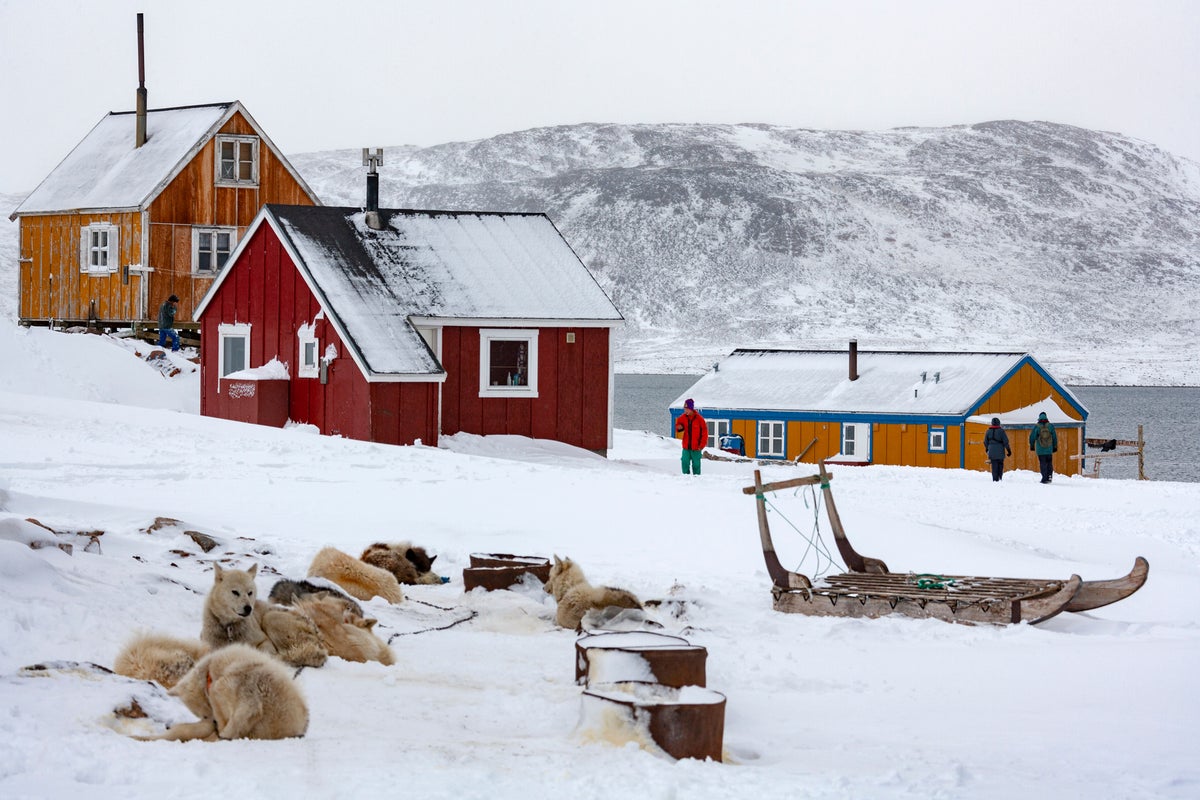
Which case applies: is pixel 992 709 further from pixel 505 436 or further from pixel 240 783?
pixel 505 436

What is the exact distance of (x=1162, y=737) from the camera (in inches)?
308

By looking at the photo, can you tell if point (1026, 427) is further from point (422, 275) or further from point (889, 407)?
point (422, 275)

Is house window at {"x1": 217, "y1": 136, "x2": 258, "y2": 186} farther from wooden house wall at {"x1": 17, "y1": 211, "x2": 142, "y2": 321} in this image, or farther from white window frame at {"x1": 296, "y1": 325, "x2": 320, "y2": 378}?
white window frame at {"x1": 296, "y1": 325, "x2": 320, "y2": 378}

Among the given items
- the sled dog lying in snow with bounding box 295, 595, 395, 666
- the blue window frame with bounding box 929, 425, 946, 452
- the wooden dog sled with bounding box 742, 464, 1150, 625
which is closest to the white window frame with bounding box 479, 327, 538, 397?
the wooden dog sled with bounding box 742, 464, 1150, 625

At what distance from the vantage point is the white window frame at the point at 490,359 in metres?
27.5

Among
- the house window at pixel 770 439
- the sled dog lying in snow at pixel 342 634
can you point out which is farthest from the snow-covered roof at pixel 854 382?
the sled dog lying in snow at pixel 342 634

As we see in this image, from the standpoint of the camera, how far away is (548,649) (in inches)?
390

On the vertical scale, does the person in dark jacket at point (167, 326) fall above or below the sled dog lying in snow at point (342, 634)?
above

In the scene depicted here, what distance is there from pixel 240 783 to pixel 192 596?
13.1 ft

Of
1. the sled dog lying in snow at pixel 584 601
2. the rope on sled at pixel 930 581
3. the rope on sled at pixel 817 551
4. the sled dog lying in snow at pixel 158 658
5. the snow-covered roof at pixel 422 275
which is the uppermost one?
the snow-covered roof at pixel 422 275

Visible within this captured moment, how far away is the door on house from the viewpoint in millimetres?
46406

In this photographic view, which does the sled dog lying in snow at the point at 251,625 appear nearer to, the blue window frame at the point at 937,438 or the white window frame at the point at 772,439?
the blue window frame at the point at 937,438

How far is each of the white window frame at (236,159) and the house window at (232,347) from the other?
29.4 feet

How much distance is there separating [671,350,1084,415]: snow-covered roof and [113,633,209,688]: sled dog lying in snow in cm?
3872
